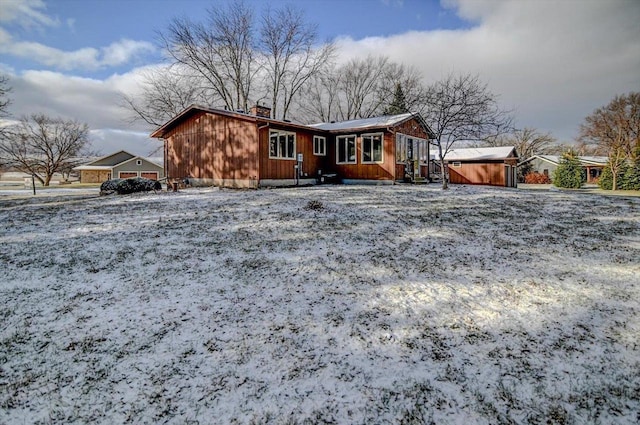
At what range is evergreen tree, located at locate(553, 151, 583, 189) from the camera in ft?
106

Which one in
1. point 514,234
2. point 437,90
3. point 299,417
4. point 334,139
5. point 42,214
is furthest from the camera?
point 334,139

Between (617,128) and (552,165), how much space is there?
25.3ft

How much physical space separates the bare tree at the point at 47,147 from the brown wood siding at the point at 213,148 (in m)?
33.7

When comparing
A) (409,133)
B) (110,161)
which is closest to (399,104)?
(409,133)

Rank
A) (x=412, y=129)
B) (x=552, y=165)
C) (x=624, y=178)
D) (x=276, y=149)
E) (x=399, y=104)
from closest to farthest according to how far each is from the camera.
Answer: (x=276, y=149), (x=412, y=129), (x=399, y=104), (x=624, y=178), (x=552, y=165)

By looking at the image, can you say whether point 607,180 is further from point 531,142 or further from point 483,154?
point 531,142

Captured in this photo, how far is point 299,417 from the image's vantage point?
2.31 m

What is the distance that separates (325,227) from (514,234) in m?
3.94

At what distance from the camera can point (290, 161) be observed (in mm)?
14906

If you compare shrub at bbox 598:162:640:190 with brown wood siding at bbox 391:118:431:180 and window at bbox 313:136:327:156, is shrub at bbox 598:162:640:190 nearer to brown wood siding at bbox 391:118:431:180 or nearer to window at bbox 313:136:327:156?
brown wood siding at bbox 391:118:431:180

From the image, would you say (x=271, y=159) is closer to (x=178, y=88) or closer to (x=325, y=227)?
(x=325, y=227)

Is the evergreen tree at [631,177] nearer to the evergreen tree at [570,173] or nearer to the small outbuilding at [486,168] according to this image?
the evergreen tree at [570,173]

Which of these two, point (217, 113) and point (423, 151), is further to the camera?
point (423, 151)

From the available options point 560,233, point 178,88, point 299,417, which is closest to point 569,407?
point 299,417
